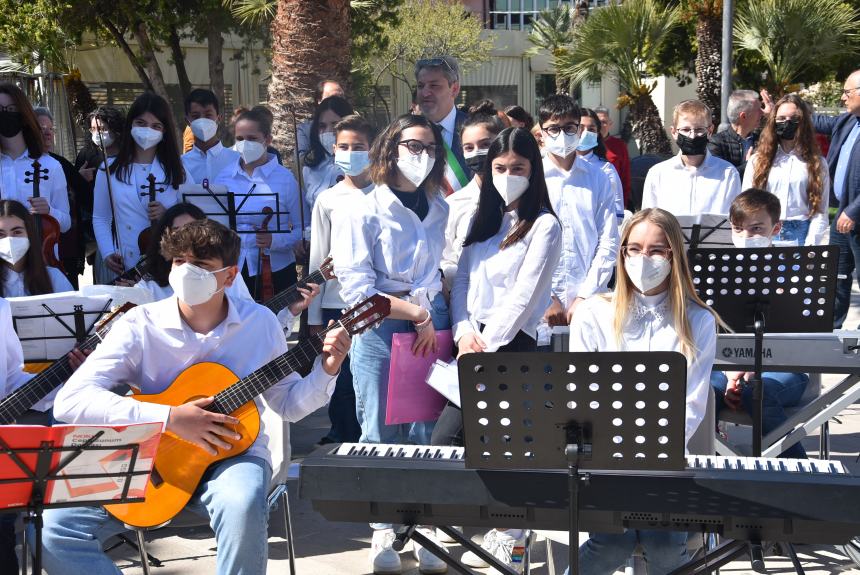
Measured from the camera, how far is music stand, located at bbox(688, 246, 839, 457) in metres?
4.50

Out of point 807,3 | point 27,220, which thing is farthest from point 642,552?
point 807,3

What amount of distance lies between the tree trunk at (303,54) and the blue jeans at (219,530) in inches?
277

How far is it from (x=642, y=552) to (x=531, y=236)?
159 cm

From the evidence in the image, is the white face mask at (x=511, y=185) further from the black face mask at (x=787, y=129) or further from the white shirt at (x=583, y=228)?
the black face mask at (x=787, y=129)

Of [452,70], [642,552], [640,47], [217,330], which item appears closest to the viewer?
[642,552]

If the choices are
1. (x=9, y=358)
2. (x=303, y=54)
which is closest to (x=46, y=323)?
(x=9, y=358)

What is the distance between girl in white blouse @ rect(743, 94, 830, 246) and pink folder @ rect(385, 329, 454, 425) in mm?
3368

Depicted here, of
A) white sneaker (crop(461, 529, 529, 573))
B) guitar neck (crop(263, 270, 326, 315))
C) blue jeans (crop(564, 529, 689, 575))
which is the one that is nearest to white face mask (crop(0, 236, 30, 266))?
guitar neck (crop(263, 270, 326, 315))

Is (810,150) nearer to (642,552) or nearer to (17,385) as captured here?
(642,552)

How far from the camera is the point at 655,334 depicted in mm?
3803

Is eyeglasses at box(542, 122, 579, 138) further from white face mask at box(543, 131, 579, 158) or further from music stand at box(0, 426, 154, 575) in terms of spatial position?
music stand at box(0, 426, 154, 575)

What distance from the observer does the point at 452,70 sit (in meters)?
6.36

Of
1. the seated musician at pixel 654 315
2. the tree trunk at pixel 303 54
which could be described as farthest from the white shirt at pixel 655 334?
the tree trunk at pixel 303 54

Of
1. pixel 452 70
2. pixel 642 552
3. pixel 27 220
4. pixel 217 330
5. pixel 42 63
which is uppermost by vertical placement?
pixel 42 63
